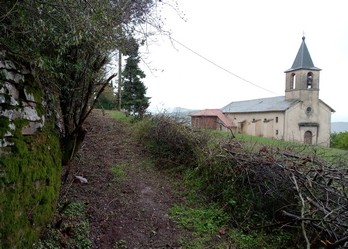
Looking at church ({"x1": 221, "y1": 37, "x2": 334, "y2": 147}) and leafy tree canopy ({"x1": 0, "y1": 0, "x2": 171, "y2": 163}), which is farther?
church ({"x1": 221, "y1": 37, "x2": 334, "y2": 147})

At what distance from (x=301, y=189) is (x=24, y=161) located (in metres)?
3.65

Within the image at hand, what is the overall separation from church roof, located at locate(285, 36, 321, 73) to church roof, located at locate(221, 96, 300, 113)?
371 centimetres

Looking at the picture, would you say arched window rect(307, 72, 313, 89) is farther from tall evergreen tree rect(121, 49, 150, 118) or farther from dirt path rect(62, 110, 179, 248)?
dirt path rect(62, 110, 179, 248)

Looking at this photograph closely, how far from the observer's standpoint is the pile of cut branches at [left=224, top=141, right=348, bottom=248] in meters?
3.29

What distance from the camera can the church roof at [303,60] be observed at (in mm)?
29391

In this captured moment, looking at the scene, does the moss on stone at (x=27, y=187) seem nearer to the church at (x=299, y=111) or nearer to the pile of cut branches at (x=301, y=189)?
the pile of cut branches at (x=301, y=189)

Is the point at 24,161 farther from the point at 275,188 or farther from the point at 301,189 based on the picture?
the point at 301,189

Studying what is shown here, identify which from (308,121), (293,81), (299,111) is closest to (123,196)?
(299,111)

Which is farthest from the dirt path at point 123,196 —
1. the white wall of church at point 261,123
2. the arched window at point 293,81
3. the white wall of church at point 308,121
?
the arched window at point 293,81

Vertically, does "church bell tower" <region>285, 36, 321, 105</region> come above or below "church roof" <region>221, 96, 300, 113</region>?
above

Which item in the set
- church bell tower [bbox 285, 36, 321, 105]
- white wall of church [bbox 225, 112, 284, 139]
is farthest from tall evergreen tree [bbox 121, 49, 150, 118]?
church bell tower [bbox 285, 36, 321, 105]

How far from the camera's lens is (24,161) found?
2.37m

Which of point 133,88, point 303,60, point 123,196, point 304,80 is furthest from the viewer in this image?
point 303,60

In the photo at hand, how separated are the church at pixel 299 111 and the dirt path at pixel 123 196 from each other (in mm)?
23964
